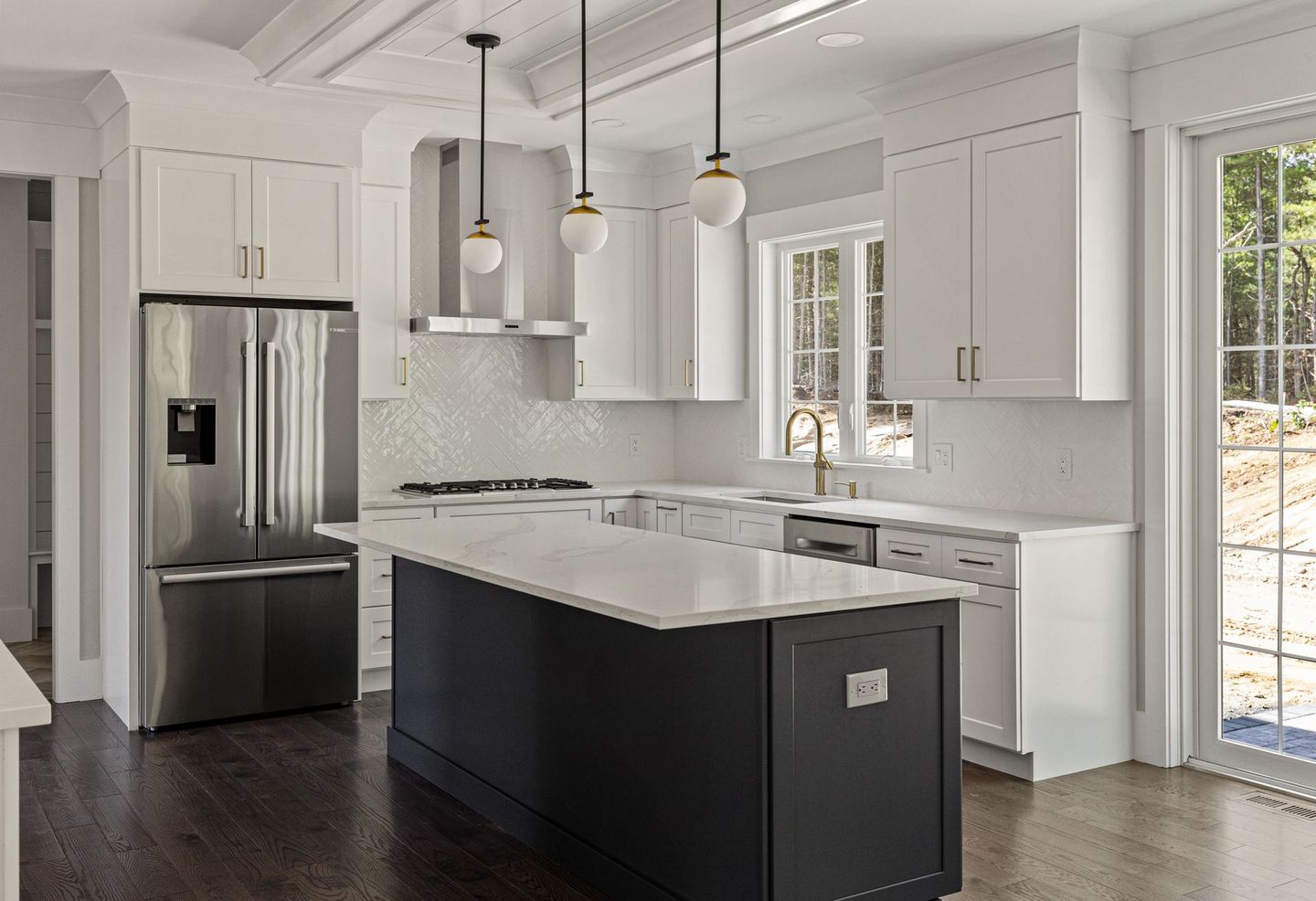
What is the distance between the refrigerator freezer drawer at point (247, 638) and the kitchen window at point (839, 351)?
2329mm

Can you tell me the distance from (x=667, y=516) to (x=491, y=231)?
165 cm

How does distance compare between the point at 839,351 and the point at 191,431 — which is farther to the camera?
the point at 839,351

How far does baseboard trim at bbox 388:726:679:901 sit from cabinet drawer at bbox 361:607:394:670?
1053mm

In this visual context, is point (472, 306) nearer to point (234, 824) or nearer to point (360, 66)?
point (360, 66)

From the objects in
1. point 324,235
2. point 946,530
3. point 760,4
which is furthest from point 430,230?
point 946,530

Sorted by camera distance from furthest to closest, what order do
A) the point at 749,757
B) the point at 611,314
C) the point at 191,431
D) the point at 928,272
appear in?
the point at 611,314, the point at 191,431, the point at 928,272, the point at 749,757

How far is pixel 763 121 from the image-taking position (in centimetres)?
539

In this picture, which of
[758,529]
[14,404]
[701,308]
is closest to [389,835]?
[758,529]

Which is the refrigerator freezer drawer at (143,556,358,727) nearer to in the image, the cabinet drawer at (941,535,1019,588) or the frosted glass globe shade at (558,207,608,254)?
the frosted glass globe shade at (558,207,608,254)

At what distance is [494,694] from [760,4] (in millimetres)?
2351

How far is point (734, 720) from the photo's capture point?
110 inches

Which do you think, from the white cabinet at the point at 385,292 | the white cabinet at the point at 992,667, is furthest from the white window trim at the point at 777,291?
the white cabinet at the point at 385,292

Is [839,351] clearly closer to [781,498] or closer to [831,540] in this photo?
[781,498]

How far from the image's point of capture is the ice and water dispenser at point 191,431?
488cm
